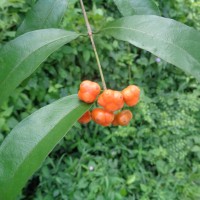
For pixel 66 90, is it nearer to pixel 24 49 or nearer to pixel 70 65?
pixel 70 65

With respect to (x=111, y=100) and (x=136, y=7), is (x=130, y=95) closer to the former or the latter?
(x=111, y=100)

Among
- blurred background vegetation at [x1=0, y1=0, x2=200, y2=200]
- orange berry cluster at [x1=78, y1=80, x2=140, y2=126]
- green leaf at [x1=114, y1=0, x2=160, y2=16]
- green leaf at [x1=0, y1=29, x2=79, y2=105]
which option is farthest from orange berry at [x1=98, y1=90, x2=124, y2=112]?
blurred background vegetation at [x1=0, y1=0, x2=200, y2=200]

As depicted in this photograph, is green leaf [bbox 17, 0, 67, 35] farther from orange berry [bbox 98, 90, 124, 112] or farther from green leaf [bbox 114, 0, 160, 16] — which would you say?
orange berry [bbox 98, 90, 124, 112]

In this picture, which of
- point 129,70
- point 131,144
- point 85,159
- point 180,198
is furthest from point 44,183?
point 129,70

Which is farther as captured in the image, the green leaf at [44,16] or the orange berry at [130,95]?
the green leaf at [44,16]

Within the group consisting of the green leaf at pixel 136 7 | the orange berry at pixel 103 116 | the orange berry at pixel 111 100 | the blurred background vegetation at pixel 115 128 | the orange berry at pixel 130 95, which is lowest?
the blurred background vegetation at pixel 115 128

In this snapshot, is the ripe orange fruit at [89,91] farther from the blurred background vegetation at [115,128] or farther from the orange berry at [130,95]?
the blurred background vegetation at [115,128]

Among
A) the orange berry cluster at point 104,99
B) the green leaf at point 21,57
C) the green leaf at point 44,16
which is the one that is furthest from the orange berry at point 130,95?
the green leaf at point 44,16
